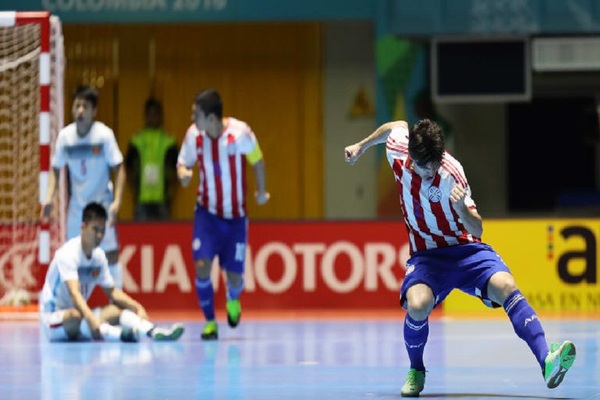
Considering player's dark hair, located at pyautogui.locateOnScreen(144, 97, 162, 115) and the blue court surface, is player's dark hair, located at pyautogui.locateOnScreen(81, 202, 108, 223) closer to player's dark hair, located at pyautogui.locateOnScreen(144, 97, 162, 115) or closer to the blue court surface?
the blue court surface

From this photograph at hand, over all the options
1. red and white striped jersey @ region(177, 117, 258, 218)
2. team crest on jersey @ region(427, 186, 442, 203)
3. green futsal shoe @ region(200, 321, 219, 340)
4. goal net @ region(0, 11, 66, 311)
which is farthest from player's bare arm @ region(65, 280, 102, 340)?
team crest on jersey @ region(427, 186, 442, 203)

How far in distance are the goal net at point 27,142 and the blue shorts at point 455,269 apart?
253 inches

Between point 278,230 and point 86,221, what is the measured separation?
437cm

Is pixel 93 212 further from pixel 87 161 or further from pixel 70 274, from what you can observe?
pixel 87 161

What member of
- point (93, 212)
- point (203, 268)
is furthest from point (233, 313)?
point (93, 212)

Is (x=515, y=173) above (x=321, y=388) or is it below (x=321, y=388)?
above

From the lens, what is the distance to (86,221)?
13570mm

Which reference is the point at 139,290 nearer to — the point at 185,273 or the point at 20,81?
the point at 185,273

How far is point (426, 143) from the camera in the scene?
974cm

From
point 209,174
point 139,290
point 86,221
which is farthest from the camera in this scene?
point 139,290

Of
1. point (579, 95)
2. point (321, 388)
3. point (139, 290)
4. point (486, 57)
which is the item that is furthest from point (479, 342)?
point (579, 95)

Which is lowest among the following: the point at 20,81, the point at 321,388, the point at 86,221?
the point at 321,388

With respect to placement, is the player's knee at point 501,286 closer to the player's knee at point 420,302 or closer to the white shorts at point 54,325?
the player's knee at point 420,302

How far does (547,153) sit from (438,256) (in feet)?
45.1
